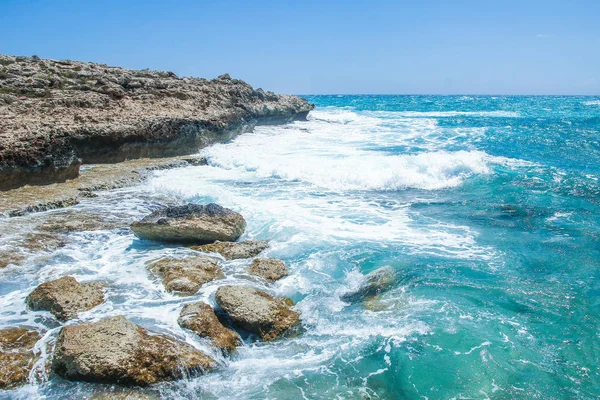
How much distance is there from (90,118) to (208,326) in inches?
466

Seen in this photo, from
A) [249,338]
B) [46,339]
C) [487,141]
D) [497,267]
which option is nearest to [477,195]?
[497,267]

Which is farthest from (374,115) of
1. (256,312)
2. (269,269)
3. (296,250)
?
(256,312)

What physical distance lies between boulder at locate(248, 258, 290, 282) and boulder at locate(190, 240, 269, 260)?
50cm

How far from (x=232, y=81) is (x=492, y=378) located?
1227 inches

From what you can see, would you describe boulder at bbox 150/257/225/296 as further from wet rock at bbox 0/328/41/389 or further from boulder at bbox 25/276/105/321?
wet rock at bbox 0/328/41/389

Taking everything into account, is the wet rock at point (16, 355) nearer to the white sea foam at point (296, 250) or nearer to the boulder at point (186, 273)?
the white sea foam at point (296, 250)

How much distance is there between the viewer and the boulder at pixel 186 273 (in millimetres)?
6988

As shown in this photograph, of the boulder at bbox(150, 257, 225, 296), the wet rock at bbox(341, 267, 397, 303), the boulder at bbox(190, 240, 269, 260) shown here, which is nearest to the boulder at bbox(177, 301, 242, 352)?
the boulder at bbox(150, 257, 225, 296)

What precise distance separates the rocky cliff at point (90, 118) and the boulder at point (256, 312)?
8.19m

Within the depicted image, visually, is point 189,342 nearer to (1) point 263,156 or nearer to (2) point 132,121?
(2) point 132,121

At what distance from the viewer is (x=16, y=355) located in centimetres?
511

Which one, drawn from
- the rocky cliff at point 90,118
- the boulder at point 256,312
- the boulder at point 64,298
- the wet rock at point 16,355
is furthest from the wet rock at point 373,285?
the rocky cliff at point 90,118

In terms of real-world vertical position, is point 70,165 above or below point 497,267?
above

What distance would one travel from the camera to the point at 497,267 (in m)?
8.35
